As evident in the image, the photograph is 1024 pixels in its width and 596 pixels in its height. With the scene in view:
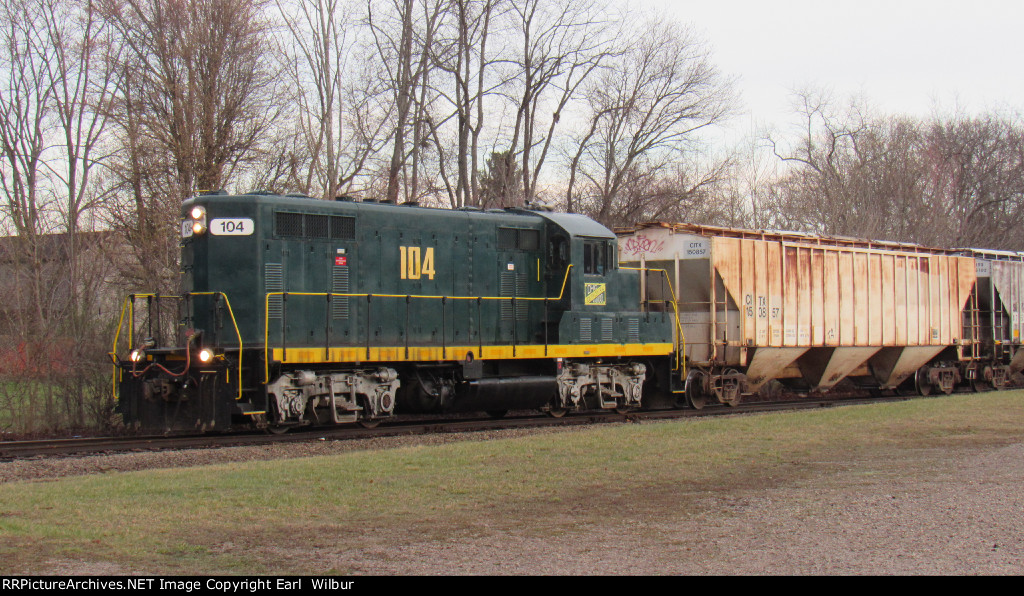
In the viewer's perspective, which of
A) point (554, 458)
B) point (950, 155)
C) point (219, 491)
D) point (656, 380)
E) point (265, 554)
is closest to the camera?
point (265, 554)

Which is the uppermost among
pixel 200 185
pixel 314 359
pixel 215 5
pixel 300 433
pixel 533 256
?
pixel 215 5

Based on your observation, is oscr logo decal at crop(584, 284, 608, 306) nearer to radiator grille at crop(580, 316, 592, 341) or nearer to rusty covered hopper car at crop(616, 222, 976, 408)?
radiator grille at crop(580, 316, 592, 341)

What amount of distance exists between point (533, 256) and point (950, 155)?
3788 centimetres

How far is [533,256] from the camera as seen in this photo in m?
16.3

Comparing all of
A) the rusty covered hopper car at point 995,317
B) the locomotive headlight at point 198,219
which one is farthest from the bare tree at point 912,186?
the locomotive headlight at point 198,219

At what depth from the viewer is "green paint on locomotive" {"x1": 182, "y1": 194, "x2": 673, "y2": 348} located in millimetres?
13328

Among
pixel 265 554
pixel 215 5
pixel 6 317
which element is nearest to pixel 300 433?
pixel 6 317

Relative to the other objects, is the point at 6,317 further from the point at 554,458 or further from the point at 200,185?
the point at 554,458

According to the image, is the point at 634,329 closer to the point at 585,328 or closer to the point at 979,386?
the point at 585,328

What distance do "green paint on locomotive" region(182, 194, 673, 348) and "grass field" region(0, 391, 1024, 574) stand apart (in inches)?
118

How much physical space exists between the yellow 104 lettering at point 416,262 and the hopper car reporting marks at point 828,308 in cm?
525

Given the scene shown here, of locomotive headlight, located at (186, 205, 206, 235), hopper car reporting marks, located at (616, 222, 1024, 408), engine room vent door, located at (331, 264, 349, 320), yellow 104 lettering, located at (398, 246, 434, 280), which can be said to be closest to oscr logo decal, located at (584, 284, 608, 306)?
hopper car reporting marks, located at (616, 222, 1024, 408)

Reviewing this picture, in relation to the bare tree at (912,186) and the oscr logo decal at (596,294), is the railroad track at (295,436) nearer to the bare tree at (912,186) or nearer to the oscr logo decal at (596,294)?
the oscr logo decal at (596,294)

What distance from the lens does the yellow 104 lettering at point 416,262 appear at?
14.8 m
